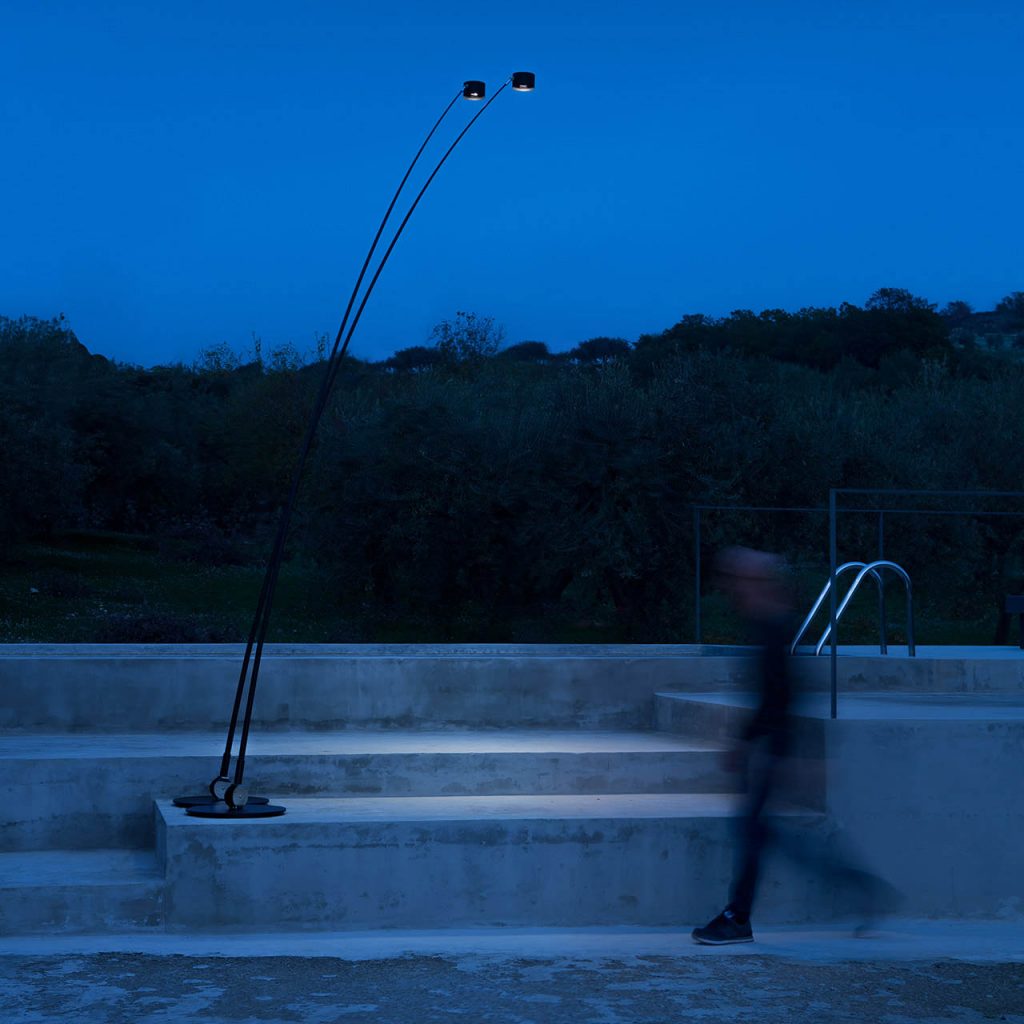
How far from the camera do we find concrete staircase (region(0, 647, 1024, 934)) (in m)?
6.34

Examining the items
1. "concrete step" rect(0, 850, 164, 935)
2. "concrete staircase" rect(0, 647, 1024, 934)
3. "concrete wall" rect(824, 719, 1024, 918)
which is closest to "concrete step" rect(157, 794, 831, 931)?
"concrete staircase" rect(0, 647, 1024, 934)

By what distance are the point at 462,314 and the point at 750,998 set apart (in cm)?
4379

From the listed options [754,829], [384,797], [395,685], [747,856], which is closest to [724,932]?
[747,856]

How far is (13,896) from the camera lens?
606 cm

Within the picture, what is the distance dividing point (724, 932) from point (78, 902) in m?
2.76

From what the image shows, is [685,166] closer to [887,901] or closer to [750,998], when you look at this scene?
[887,901]

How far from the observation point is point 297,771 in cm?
754

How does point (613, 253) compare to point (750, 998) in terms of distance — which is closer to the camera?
point (750, 998)

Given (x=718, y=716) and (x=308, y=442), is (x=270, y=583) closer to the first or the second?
(x=308, y=442)

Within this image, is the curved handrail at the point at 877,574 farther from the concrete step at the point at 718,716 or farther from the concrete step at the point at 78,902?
the concrete step at the point at 78,902

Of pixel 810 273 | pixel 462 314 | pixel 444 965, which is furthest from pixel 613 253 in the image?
pixel 444 965

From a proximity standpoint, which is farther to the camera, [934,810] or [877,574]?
[877,574]

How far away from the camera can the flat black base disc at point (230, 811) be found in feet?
21.6

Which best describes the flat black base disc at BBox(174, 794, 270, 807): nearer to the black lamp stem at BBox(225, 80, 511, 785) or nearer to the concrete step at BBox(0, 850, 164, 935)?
the black lamp stem at BBox(225, 80, 511, 785)
